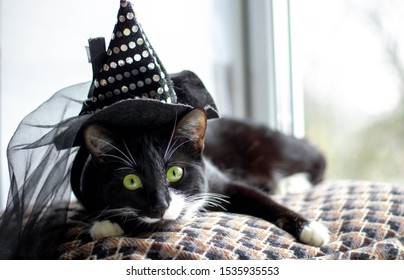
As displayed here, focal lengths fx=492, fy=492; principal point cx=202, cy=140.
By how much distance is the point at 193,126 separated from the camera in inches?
39.7

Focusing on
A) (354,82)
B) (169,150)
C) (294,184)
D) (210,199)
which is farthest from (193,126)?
(354,82)

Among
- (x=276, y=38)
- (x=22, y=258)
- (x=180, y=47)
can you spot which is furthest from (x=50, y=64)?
(x=276, y=38)

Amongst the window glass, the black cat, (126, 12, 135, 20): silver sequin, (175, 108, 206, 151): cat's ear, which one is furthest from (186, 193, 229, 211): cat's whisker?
the window glass

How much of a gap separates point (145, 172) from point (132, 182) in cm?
4

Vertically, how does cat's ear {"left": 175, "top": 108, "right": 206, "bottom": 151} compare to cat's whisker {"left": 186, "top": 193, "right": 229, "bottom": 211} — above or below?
above

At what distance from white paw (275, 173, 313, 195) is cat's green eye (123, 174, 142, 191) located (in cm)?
63

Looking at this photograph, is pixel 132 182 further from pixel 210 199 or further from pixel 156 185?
pixel 210 199

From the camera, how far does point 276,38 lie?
6.06ft

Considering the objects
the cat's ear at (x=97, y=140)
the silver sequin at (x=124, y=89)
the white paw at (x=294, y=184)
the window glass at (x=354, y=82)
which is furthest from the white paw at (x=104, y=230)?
the window glass at (x=354, y=82)

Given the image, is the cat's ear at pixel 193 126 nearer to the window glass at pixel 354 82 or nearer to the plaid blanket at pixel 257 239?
the plaid blanket at pixel 257 239

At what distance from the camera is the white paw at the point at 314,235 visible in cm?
100

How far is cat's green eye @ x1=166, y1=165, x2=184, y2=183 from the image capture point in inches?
38.5

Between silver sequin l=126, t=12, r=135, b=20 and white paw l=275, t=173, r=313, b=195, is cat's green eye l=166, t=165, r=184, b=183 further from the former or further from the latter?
white paw l=275, t=173, r=313, b=195
